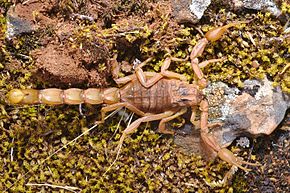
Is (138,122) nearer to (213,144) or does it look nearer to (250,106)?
(213,144)

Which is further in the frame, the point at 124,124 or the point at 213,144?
the point at 124,124

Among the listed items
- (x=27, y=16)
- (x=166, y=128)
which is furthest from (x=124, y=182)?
(x=27, y=16)

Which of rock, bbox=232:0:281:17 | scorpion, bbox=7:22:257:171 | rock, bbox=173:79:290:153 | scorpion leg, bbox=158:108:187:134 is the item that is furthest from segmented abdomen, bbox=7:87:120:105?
rock, bbox=232:0:281:17

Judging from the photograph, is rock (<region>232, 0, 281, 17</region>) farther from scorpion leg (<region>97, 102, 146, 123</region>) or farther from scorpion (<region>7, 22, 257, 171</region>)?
scorpion leg (<region>97, 102, 146, 123</region>)

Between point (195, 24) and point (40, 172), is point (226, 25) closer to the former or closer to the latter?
point (195, 24)

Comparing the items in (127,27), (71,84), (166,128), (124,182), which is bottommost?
(124,182)

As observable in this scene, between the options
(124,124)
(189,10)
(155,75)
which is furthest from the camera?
(124,124)

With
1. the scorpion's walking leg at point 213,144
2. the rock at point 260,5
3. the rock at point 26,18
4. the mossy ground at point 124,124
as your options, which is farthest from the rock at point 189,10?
the rock at point 26,18

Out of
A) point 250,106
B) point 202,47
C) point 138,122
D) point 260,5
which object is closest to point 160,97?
point 138,122
